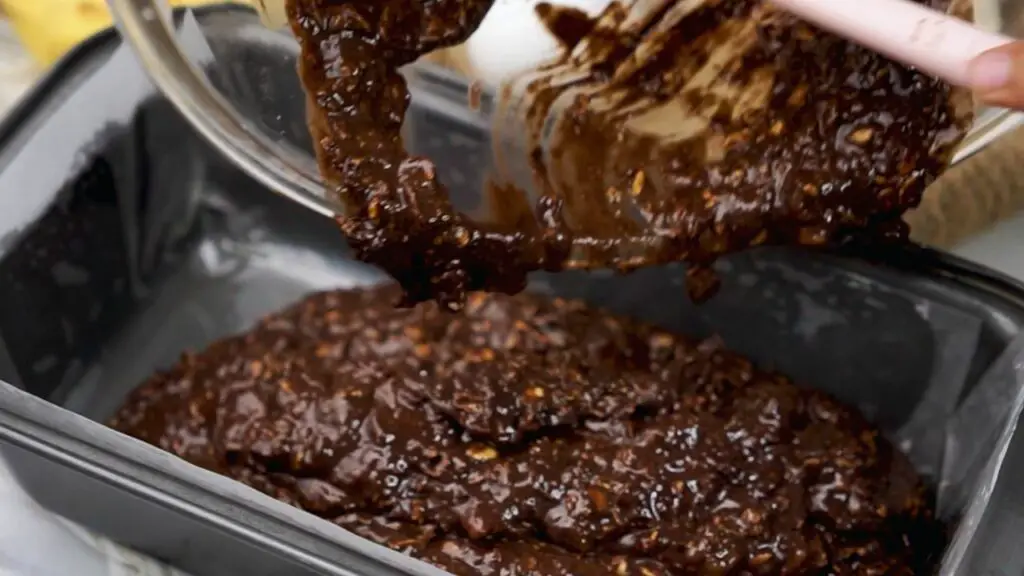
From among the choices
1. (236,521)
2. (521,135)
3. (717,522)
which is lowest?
(717,522)

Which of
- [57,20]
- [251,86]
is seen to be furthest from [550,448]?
[57,20]

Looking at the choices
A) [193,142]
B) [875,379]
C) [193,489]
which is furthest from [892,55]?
[193,142]

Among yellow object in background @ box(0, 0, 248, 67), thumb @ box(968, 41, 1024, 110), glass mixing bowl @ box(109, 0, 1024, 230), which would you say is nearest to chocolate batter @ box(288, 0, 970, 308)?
glass mixing bowl @ box(109, 0, 1024, 230)

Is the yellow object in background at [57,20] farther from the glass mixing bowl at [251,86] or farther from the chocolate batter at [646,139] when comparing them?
the chocolate batter at [646,139]

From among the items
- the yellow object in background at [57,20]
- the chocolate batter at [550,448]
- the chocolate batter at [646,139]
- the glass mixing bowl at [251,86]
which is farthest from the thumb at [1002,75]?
the yellow object in background at [57,20]

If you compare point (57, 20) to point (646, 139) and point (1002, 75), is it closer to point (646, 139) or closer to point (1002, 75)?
point (646, 139)

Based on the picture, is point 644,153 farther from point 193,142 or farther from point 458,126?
point 193,142
